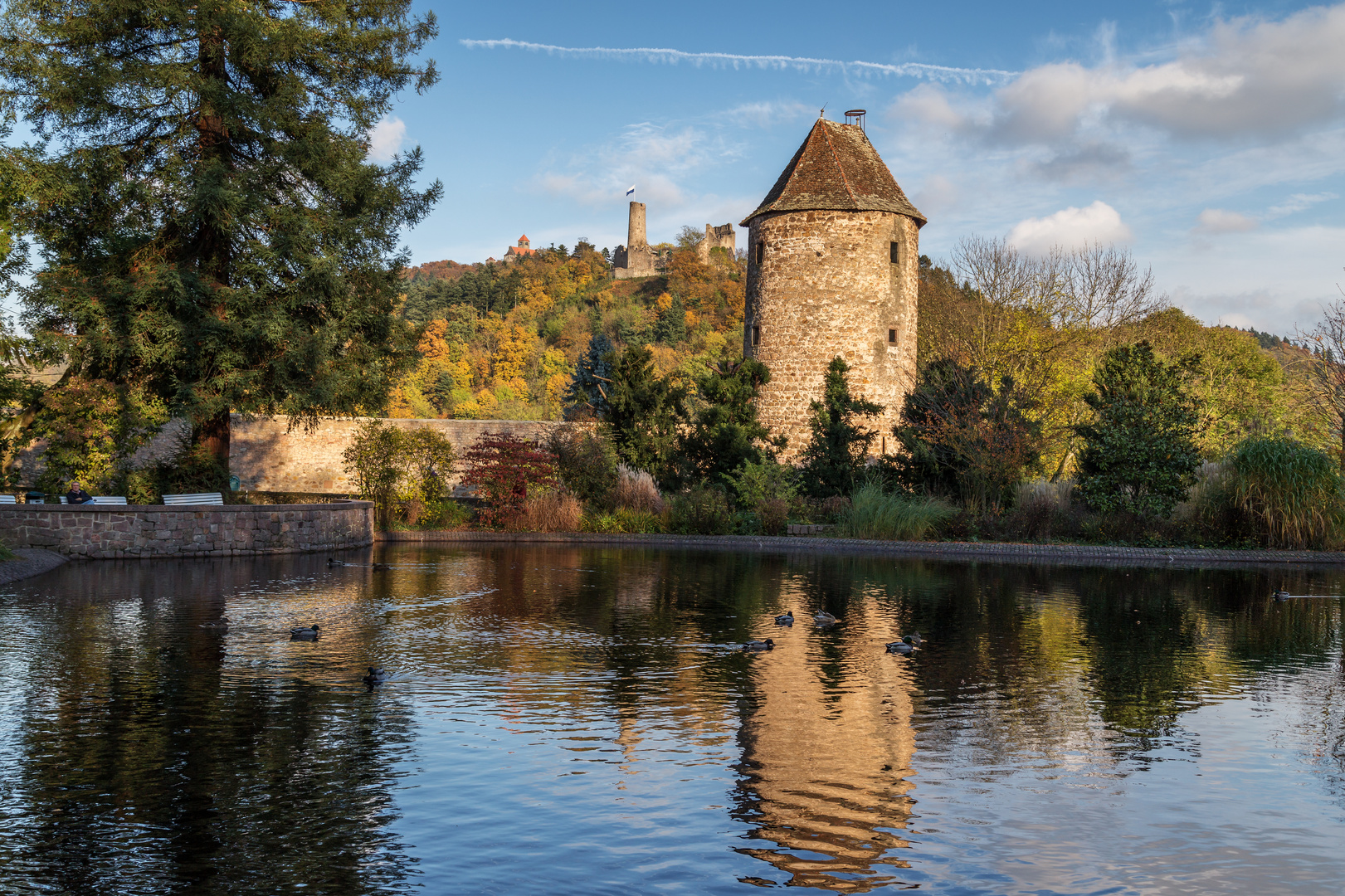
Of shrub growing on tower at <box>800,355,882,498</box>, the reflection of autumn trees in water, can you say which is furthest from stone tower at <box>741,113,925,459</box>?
the reflection of autumn trees in water

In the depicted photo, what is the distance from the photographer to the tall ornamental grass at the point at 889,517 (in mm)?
20875

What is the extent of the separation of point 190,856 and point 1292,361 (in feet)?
169

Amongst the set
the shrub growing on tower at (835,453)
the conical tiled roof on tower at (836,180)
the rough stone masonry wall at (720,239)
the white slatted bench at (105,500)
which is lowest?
the white slatted bench at (105,500)

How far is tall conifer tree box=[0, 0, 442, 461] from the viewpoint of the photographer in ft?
57.4

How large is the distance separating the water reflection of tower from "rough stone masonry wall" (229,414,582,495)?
20.4m

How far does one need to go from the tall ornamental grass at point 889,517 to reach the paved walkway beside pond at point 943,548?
81cm

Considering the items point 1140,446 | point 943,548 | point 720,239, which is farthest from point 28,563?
point 720,239

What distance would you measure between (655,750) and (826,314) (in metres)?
24.2

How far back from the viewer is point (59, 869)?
4.36 metres

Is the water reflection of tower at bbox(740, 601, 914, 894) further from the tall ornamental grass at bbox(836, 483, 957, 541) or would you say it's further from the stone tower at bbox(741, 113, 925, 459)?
the stone tower at bbox(741, 113, 925, 459)

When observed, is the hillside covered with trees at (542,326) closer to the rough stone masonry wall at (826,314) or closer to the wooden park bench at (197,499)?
the rough stone masonry wall at (826,314)

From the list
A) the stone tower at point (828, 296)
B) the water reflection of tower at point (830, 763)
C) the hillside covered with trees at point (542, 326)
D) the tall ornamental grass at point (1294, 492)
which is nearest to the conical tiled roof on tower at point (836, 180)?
the stone tower at point (828, 296)

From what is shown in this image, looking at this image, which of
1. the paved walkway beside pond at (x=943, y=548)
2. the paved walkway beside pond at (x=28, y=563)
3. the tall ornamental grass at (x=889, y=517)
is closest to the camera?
the paved walkway beside pond at (x=28, y=563)

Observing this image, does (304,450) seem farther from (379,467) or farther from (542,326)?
(542,326)
